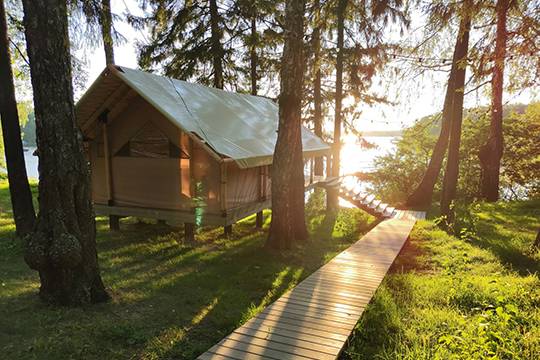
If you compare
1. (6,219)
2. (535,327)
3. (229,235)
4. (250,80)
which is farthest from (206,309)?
(250,80)

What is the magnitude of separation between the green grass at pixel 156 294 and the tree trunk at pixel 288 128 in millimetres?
592

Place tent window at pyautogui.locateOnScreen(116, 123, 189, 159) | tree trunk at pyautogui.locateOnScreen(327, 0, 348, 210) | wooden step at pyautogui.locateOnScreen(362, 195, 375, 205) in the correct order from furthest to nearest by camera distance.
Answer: tree trunk at pyautogui.locateOnScreen(327, 0, 348, 210), wooden step at pyautogui.locateOnScreen(362, 195, 375, 205), tent window at pyautogui.locateOnScreen(116, 123, 189, 159)

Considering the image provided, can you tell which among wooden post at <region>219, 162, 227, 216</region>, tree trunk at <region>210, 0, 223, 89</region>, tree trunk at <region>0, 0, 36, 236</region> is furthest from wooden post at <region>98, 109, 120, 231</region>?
tree trunk at <region>210, 0, 223, 89</region>

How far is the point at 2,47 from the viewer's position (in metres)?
8.22

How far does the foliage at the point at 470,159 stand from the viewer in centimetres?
1650

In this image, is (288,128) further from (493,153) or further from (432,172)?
(493,153)

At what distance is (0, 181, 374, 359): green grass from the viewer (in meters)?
4.23

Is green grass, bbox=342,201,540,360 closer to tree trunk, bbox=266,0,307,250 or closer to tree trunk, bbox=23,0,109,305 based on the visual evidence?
tree trunk, bbox=266,0,307,250

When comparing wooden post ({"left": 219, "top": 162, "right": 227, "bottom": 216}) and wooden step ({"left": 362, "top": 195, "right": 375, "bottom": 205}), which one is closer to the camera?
wooden post ({"left": 219, "top": 162, "right": 227, "bottom": 216})

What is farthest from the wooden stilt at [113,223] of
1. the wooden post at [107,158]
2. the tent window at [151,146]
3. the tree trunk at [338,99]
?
the tree trunk at [338,99]

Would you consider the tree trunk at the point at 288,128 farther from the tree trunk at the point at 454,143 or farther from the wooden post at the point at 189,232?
the tree trunk at the point at 454,143

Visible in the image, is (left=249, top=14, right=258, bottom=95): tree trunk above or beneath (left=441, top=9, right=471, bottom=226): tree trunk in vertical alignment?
above

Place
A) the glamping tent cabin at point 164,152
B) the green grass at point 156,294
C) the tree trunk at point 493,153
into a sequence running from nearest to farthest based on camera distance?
the green grass at point 156,294 → the glamping tent cabin at point 164,152 → the tree trunk at point 493,153

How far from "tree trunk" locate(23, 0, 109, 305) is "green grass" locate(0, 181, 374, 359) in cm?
58
